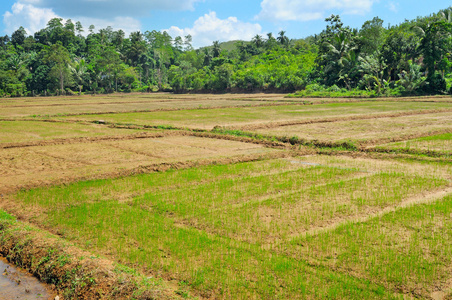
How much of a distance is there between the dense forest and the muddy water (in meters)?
38.1

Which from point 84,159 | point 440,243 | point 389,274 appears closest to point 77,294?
point 389,274

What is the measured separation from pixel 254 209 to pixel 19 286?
3.31 meters

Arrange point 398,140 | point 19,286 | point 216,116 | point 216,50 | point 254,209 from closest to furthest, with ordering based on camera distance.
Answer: point 19,286 < point 254,209 < point 398,140 < point 216,116 < point 216,50

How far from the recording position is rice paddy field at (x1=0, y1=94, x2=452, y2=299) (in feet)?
14.0

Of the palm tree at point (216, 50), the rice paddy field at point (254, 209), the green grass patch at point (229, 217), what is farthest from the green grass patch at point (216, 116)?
the palm tree at point (216, 50)

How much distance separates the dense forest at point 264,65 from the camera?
38.4m

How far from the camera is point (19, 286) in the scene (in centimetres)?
446

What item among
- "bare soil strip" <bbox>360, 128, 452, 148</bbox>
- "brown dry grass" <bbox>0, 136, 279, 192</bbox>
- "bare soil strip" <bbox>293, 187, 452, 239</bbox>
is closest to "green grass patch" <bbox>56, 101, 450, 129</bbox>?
"brown dry grass" <bbox>0, 136, 279, 192</bbox>

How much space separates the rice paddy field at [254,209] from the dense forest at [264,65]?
2794cm

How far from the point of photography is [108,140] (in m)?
14.0

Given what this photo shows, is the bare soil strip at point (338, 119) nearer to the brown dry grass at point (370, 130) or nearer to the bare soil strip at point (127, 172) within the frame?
the brown dry grass at point (370, 130)

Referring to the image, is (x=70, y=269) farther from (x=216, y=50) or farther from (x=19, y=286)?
(x=216, y=50)

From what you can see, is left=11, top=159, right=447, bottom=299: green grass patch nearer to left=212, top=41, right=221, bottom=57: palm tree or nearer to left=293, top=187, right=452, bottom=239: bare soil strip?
left=293, top=187, right=452, bottom=239: bare soil strip

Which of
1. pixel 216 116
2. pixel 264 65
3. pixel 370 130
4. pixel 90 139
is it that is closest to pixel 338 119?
pixel 370 130
